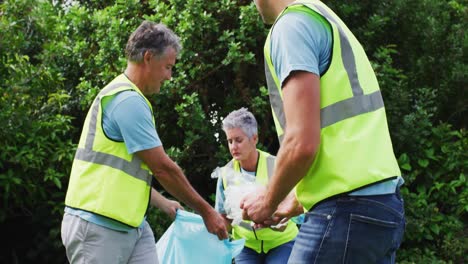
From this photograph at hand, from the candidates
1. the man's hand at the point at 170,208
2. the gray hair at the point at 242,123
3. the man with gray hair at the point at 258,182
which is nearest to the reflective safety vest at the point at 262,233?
the man with gray hair at the point at 258,182

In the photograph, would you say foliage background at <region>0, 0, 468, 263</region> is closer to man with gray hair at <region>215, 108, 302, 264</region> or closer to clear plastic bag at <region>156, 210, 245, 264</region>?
man with gray hair at <region>215, 108, 302, 264</region>

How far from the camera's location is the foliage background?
7.92 m

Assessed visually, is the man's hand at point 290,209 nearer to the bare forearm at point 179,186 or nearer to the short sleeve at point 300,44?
the short sleeve at point 300,44

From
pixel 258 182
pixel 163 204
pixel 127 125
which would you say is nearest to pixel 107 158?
pixel 127 125

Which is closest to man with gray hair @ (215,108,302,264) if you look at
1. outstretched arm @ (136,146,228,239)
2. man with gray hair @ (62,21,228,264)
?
outstretched arm @ (136,146,228,239)

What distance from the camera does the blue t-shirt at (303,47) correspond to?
2.96m

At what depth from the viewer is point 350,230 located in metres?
2.98

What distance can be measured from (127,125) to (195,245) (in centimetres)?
141

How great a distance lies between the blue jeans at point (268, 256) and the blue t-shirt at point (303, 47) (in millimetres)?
2771

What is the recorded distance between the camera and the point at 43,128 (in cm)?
800

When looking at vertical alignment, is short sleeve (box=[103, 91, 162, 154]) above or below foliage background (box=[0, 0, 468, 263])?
above

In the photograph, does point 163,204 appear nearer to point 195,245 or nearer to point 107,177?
point 195,245

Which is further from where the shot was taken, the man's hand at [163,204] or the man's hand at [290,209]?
the man's hand at [163,204]

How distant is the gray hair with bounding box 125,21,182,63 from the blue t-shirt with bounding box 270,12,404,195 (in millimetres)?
1716
